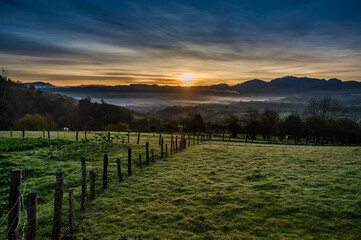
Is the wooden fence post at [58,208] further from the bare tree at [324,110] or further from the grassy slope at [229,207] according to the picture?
the bare tree at [324,110]

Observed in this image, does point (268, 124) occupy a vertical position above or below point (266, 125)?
above

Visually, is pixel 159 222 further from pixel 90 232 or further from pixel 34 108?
pixel 34 108

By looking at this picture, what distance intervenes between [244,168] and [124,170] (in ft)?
31.7

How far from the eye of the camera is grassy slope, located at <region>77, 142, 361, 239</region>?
27.3 ft

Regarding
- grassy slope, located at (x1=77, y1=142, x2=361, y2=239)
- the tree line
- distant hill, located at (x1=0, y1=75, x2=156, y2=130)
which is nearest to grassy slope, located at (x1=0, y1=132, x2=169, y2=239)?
grassy slope, located at (x1=77, y1=142, x2=361, y2=239)

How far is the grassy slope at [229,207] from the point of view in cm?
832

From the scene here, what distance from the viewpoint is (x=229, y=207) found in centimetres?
1032

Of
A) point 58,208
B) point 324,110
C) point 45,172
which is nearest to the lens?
point 58,208

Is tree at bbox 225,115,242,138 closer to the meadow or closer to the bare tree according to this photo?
the bare tree

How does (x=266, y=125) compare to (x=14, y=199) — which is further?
(x=266, y=125)

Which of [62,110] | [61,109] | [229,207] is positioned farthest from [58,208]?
[61,109]

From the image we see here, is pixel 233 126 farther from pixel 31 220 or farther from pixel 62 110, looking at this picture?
pixel 62 110

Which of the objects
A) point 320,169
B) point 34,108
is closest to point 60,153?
point 320,169

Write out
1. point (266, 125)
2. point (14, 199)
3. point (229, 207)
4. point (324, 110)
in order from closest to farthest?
1. point (14, 199)
2. point (229, 207)
3. point (266, 125)
4. point (324, 110)
